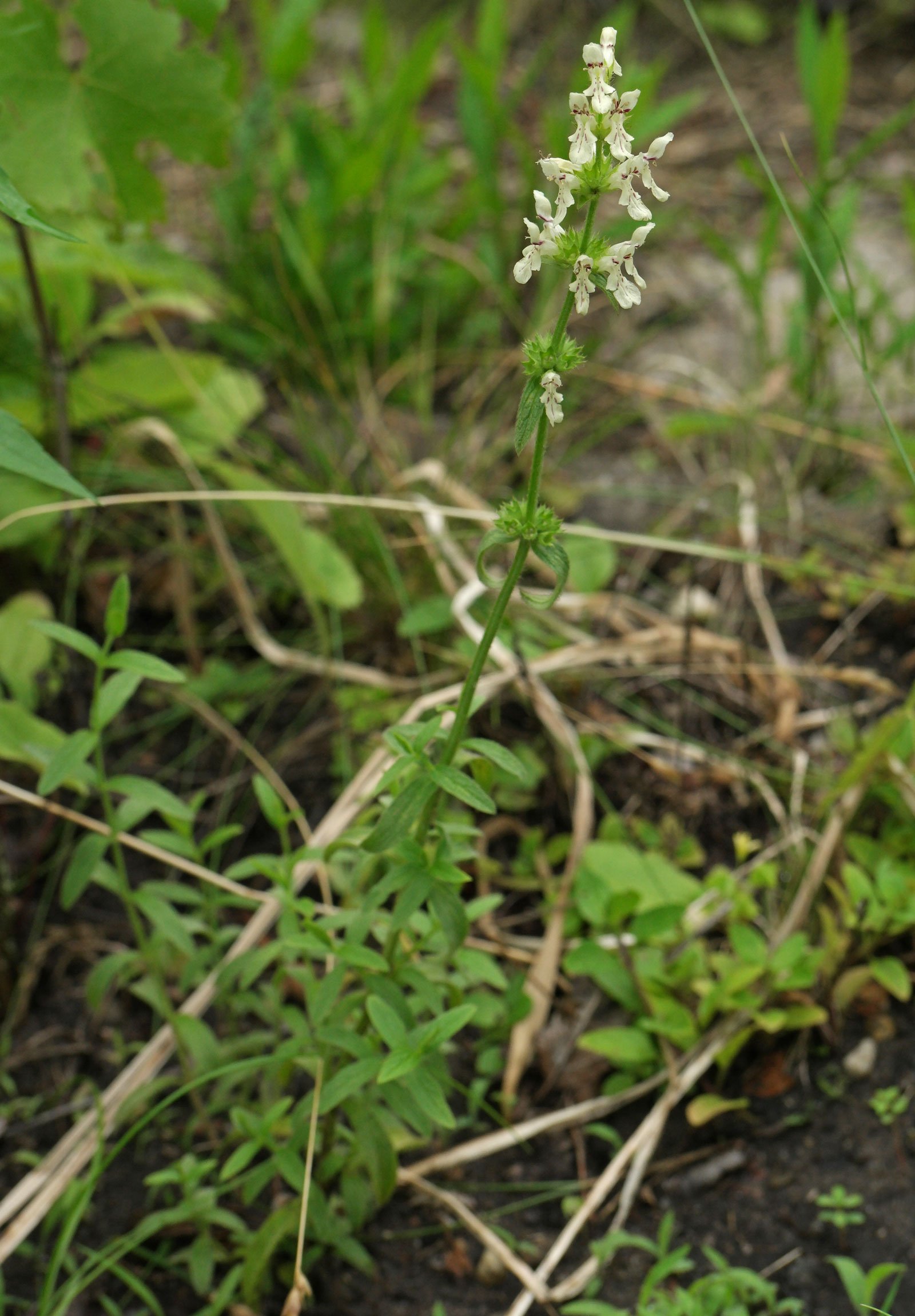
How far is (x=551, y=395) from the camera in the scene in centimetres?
96

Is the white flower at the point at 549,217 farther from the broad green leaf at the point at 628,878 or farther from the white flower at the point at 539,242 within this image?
the broad green leaf at the point at 628,878

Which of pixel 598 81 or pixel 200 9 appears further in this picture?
pixel 200 9

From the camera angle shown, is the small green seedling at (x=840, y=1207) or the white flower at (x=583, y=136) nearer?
the white flower at (x=583, y=136)

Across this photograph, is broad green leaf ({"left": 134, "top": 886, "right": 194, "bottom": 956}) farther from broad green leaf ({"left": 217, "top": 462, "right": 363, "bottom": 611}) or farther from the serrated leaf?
broad green leaf ({"left": 217, "top": 462, "right": 363, "bottom": 611})

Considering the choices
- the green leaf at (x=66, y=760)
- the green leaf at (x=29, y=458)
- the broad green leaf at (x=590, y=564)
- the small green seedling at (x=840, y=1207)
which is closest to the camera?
the green leaf at (x=29, y=458)

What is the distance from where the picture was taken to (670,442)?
8.38ft

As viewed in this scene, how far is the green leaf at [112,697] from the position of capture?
1294 millimetres

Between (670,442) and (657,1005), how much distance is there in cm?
139

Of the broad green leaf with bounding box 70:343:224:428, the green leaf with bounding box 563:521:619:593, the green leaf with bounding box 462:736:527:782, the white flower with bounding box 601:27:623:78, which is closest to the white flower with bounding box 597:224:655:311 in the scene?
the white flower with bounding box 601:27:623:78

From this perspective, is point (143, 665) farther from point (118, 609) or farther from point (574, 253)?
point (574, 253)

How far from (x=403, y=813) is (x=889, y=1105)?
791 mm

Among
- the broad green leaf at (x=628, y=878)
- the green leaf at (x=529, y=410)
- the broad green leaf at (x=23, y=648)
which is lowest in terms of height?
the broad green leaf at (x=628, y=878)

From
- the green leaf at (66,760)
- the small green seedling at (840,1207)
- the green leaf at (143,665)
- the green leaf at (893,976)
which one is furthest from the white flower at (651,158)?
the small green seedling at (840,1207)

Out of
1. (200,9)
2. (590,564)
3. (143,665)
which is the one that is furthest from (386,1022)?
(200,9)
